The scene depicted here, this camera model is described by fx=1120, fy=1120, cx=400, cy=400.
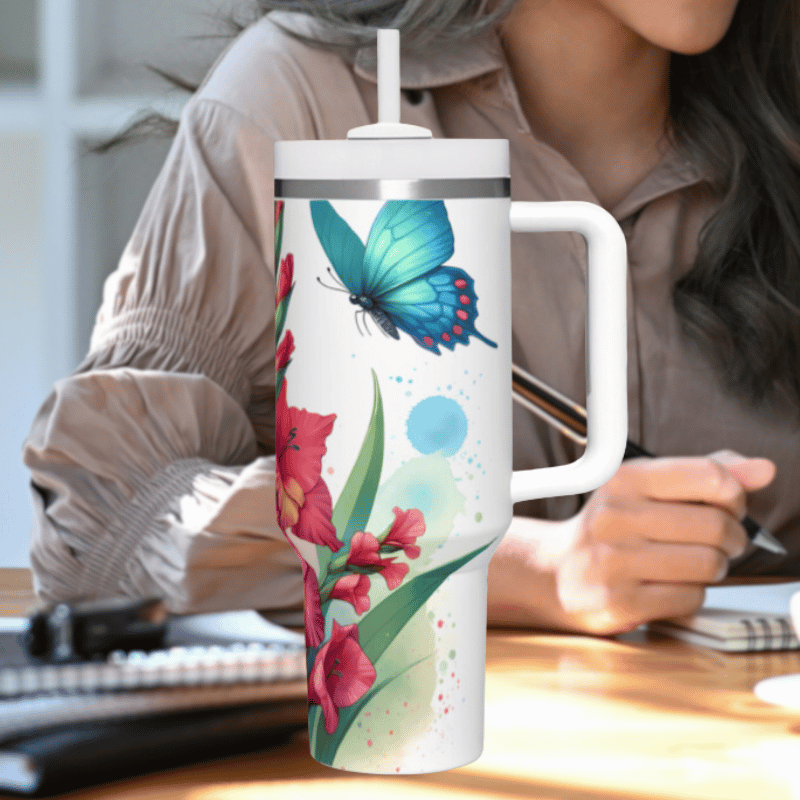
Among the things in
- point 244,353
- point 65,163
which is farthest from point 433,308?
point 65,163

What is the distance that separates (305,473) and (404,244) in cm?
10

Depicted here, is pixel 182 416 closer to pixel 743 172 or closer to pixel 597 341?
pixel 597 341

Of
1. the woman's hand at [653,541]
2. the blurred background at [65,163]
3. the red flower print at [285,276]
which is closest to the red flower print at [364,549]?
the red flower print at [285,276]

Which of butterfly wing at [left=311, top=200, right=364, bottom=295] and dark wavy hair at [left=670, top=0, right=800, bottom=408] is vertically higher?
dark wavy hair at [left=670, top=0, right=800, bottom=408]

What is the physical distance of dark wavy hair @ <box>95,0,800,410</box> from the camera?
Answer: 1.10 m

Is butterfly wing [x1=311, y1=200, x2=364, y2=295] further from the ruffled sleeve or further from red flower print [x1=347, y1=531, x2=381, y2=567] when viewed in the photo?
the ruffled sleeve

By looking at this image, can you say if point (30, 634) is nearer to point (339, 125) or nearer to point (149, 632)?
point (149, 632)

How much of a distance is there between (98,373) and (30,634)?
40 centimetres

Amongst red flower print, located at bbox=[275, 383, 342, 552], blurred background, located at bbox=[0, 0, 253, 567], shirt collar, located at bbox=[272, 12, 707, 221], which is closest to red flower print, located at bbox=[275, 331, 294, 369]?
red flower print, located at bbox=[275, 383, 342, 552]

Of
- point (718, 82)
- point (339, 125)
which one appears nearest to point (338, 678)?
point (339, 125)

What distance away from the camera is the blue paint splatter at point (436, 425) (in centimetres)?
43

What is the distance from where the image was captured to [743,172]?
113cm

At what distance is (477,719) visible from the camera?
46 cm

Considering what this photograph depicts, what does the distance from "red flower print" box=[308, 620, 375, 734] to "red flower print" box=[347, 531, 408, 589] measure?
27 mm
